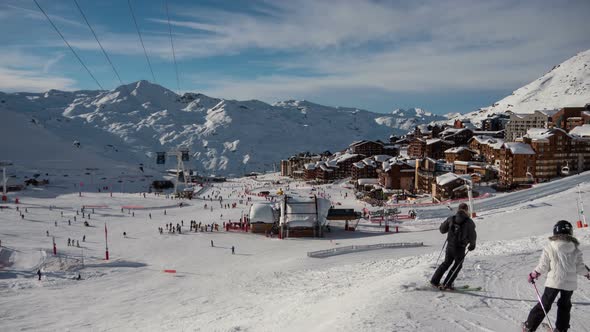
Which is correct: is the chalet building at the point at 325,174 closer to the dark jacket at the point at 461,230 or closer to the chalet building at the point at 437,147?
the chalet building at the point at 437,147

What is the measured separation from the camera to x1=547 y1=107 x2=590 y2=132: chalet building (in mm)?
82125

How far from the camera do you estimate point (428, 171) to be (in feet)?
184

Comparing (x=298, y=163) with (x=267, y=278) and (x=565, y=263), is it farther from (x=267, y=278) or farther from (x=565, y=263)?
(x=565, y=263)

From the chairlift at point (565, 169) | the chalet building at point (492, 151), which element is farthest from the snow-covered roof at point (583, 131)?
the chairlift at point (565, 169)

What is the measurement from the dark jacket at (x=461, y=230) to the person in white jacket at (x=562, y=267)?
196cm

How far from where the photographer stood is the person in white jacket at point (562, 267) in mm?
5961

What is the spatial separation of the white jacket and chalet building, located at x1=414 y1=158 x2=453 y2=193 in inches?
1917

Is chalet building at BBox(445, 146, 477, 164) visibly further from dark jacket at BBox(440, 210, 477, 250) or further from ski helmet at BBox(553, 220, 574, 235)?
ski helmet at BBox(553, 220, 574, 235)

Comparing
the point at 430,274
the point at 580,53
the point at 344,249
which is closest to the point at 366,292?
the point at 430,274

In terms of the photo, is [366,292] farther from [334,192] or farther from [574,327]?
[334,192]

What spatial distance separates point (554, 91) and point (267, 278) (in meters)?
183

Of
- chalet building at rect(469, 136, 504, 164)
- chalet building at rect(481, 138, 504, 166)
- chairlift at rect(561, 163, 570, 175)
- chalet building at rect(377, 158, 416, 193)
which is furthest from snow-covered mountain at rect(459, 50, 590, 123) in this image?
chairlift at rect(561, 163, 570, 175)

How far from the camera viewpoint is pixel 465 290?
902 centimetres

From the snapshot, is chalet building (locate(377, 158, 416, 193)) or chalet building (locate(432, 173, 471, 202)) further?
chalet building (locate(377, 158, 416, 193))
